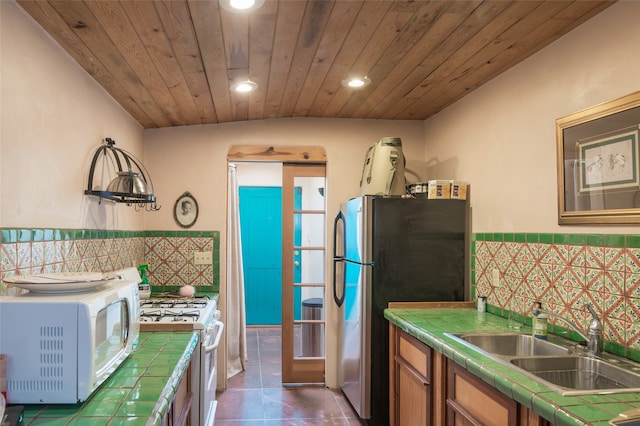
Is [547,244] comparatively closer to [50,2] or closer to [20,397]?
[20,397]

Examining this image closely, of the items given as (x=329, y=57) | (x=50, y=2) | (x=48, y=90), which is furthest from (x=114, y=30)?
(x=329, y=57)

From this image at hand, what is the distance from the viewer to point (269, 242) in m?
5.75

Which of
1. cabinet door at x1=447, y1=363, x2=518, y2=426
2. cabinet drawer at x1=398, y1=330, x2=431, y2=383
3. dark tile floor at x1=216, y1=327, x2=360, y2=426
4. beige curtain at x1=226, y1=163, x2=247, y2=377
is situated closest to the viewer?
cabinet door at x1=447, y1=363, x2=518, y2=426

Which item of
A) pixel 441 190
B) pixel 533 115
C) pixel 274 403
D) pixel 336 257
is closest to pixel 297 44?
pixel 533 115

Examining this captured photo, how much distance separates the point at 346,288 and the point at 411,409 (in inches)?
41.3

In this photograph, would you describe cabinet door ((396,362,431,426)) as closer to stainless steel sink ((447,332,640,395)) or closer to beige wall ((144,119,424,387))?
stainless steel sink ((447,332,640,395))

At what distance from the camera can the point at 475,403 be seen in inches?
66.3

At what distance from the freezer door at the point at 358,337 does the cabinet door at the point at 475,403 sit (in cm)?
88

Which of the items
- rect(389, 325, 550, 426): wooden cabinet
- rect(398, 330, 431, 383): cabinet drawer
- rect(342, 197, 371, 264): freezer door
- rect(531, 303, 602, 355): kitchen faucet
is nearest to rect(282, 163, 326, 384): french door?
rect(342, 197, 371, 264): freezer door

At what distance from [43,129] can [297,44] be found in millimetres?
1130

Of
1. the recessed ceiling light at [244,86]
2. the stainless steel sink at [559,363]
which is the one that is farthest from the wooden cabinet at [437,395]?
the recessed ceiling light at [244,86]

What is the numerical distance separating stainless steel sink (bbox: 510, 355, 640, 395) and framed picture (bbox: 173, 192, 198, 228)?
8.44 ft

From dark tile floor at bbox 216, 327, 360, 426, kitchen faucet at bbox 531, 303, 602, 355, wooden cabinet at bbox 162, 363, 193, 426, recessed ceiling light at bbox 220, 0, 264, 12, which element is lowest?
dark tile floor at bbox 216, 327, 360, 426

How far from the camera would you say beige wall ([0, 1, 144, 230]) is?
150 centimetres
